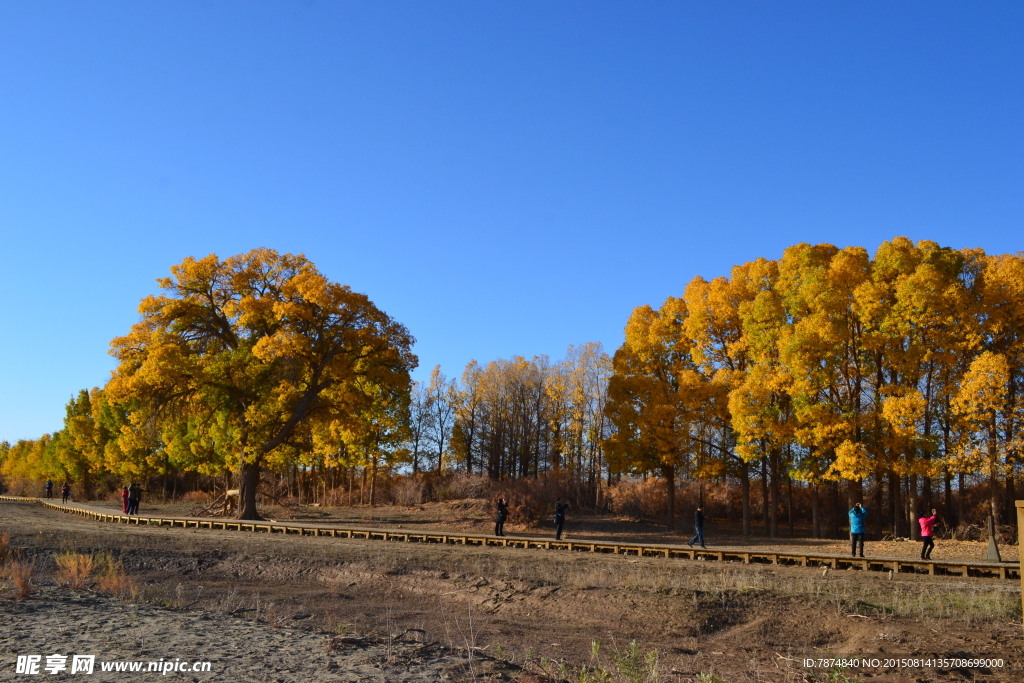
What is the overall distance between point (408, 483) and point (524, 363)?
63.6 feet

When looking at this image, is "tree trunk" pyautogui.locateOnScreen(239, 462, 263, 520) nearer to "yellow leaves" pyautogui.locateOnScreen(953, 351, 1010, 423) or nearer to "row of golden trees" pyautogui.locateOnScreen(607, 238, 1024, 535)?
"row of golden trees" pyautogui.locateOnScreen(607, 238, 1024, 535)

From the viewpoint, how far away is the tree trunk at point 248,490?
109 feet

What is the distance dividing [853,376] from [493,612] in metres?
20.5

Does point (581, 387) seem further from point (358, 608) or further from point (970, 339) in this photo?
point (358, 608)

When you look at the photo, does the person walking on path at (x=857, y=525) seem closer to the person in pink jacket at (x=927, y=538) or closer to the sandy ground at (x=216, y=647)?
the person in pink jacket at (x=927, y=538)

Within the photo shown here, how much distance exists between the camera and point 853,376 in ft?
96.7

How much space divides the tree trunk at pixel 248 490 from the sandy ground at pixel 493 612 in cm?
913

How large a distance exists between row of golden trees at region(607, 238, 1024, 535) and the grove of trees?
0.24ft

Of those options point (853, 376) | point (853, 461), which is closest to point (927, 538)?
point (853, 461)

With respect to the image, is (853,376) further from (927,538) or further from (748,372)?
(927,538)

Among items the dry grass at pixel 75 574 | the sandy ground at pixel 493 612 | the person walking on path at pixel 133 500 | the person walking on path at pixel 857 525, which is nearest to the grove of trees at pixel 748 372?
the person walking on path at pixel 133 500

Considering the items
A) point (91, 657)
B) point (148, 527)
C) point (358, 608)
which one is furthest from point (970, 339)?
point (148, 527)

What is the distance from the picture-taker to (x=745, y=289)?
33.6m

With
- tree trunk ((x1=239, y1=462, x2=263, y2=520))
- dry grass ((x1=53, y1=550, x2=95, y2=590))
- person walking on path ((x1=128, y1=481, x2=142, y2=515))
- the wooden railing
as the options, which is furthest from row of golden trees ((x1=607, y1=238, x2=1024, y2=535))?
dry grass ((x1=53, y1=550, x2=95, y2=590))
